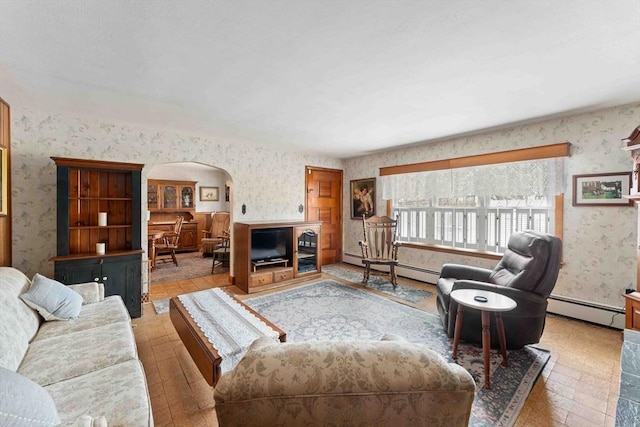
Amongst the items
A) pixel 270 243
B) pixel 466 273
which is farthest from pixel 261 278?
pixel 466 273

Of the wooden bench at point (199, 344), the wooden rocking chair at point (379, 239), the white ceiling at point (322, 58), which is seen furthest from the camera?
the wooden rocking chair at point (379, 239)

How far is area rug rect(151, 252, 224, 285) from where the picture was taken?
4843 mm

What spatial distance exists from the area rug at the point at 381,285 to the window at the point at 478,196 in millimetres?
940

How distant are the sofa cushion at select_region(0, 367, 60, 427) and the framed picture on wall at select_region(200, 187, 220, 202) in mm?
7399

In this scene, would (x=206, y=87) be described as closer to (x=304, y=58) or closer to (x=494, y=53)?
(x=304, y=58)

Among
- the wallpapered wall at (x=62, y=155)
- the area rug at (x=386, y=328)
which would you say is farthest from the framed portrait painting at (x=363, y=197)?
the wallpapered wall at (x=62, y=155)

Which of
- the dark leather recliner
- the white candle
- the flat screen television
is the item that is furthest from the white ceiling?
the flat screen television

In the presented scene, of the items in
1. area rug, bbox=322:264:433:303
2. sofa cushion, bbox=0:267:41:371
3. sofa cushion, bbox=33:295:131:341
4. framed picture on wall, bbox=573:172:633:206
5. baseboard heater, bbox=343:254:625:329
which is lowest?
area rug, bbox=322:264:433:303

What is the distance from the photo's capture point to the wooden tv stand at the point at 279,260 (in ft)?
13.5

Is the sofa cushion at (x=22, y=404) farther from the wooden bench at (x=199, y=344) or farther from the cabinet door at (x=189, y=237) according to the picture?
the cabinet door at (x=189, y=237)

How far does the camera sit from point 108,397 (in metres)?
1.31

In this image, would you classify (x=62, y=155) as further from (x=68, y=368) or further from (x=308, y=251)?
(x=308, y=251)

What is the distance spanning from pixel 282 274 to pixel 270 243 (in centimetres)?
55

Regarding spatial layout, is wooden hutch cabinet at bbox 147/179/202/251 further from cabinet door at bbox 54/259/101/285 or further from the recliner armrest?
the recliner armrest
